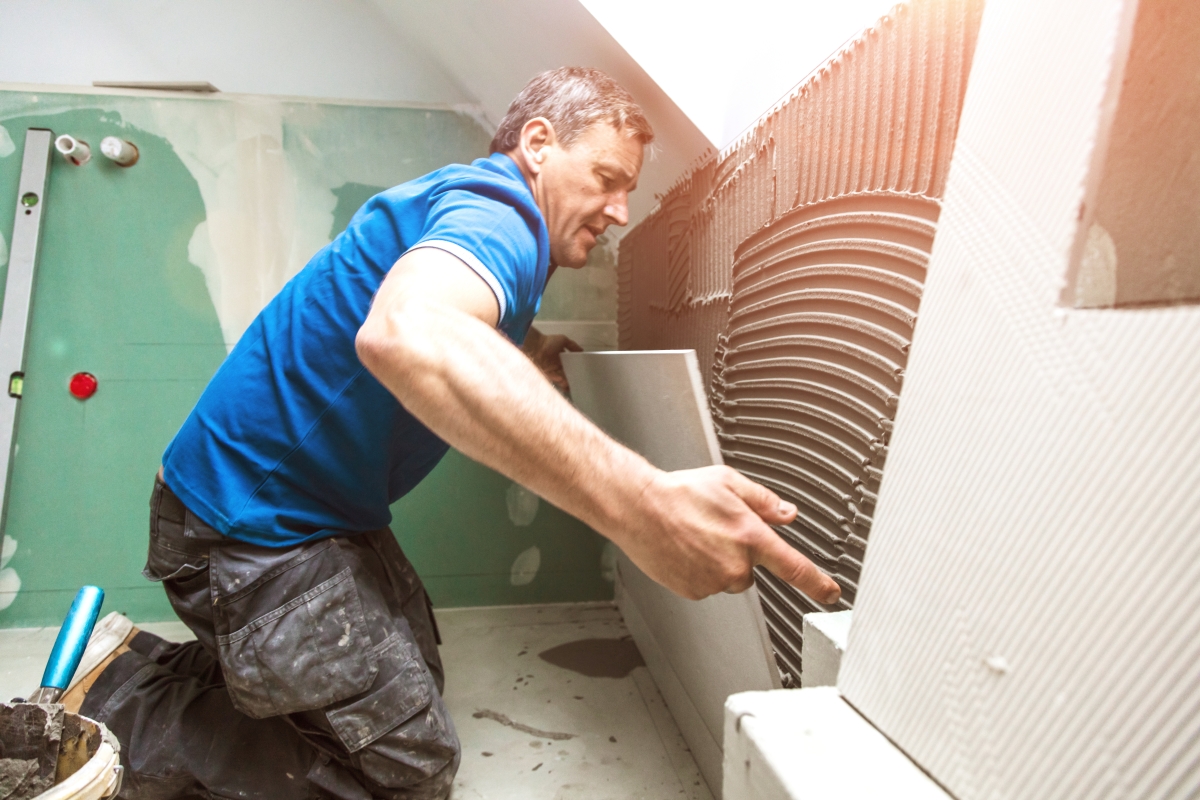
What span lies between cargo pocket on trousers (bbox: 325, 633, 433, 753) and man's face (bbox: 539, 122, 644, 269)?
2.94 feet

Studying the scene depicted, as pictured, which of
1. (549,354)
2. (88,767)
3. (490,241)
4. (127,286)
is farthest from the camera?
(127,286)

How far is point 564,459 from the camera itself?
621 millimetres

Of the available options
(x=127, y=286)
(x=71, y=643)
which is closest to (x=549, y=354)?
(x=71, y=643)

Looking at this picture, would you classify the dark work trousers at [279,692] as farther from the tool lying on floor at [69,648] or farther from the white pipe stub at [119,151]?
the white pipe stub at [119,151]

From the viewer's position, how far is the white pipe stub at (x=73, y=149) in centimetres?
195

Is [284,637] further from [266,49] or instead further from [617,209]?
[266,49]

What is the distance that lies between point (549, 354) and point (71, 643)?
3.93 ft

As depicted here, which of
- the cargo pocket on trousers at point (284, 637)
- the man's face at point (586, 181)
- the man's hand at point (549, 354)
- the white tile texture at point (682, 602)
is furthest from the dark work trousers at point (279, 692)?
the man's face at point (586, 181)

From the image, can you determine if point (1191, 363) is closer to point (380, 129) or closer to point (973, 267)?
point (973, 267)

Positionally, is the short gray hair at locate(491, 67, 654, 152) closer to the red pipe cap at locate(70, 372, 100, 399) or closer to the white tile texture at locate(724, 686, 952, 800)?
the white tile texture at locate(724, 686, 952, 800)

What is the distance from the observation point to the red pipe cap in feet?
6.81

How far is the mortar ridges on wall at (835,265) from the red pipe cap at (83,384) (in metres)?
2.02

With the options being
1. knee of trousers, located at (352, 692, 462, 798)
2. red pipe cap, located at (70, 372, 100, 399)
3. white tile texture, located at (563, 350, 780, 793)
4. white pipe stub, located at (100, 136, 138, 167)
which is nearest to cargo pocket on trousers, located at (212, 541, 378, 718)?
knee of trousers, located at (352, 692, 462, 798)

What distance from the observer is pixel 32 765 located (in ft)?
3.32
